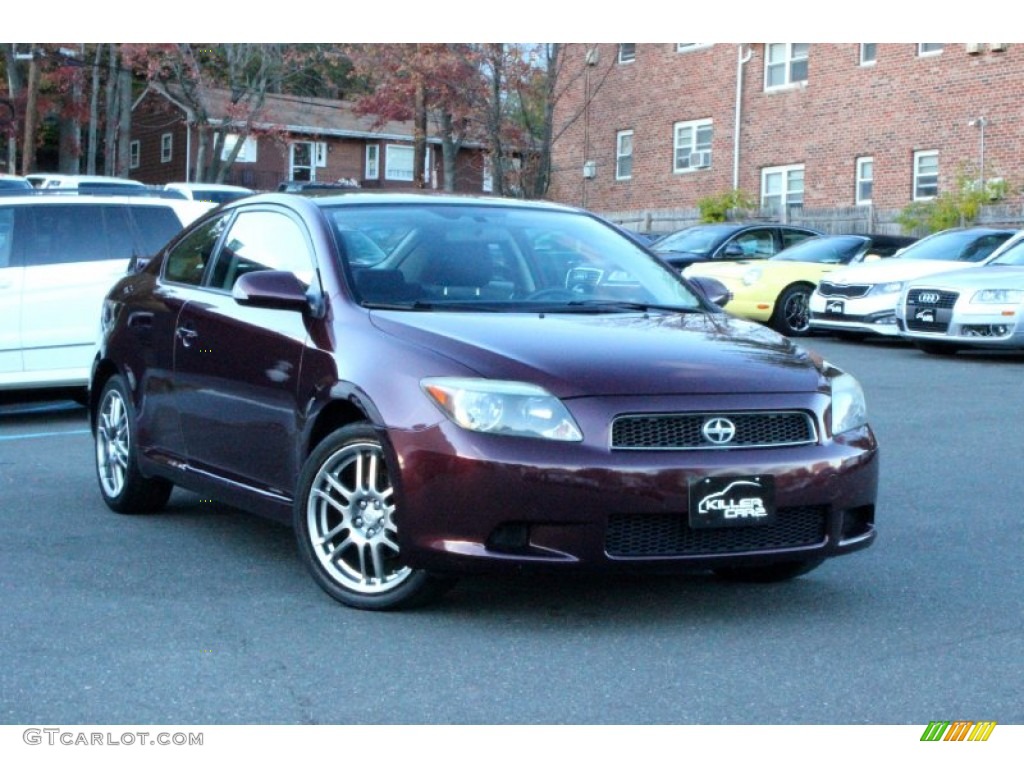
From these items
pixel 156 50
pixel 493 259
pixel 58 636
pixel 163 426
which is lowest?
pixel 58 636

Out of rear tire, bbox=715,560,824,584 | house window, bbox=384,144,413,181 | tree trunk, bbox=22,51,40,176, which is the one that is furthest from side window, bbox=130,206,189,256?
→ house window, bbox=384,144,413,181

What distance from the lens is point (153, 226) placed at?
12.6 metres

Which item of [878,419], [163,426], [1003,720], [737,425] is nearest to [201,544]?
[163,426]

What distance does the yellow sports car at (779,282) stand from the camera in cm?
2086

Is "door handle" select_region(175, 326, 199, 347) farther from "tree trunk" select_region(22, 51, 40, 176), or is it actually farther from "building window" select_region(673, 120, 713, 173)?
"tree trunk" select_region(22, 51, 40, 176)

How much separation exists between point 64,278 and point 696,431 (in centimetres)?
765

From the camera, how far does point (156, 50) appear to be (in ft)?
143

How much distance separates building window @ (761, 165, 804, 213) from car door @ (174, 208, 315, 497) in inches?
1138

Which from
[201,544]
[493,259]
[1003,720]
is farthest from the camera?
[201,544]

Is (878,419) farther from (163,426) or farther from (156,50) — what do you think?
(156,50)

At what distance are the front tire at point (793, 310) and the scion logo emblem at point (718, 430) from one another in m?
15.4

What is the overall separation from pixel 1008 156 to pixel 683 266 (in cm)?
1085

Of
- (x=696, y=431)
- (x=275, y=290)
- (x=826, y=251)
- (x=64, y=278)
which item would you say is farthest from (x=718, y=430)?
(x=826, y=251)
